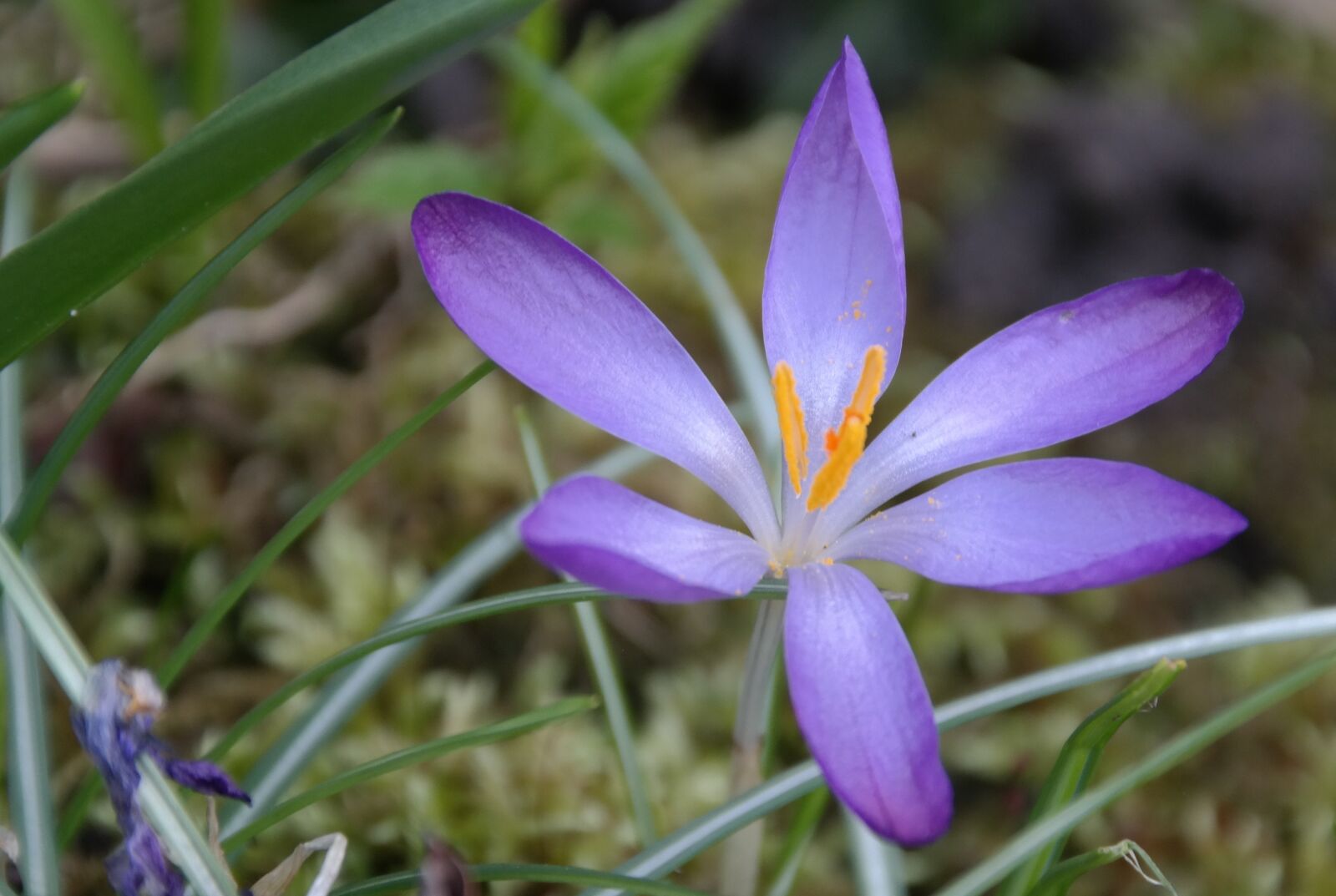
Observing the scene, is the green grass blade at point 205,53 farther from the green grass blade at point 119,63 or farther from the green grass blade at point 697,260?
the green grass blade at point 697,260

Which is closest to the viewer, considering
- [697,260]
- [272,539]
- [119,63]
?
[272,539]

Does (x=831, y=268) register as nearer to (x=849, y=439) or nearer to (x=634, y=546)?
(x=849, y=439)

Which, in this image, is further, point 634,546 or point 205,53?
point 205,53

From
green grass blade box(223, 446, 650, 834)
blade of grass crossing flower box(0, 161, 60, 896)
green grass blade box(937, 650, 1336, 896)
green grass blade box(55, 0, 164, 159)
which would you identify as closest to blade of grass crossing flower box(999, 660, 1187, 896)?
green grass blade box(937, 650, 1336, 896)

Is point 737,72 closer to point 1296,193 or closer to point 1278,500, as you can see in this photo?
point 1296,193

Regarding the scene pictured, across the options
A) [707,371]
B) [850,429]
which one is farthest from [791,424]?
[707,371]

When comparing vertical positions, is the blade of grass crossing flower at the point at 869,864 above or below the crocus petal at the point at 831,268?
below

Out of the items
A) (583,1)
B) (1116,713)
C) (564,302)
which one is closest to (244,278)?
(583,1)

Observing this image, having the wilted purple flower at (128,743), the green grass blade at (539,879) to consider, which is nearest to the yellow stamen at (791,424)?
the green grass blade at (539,879)
